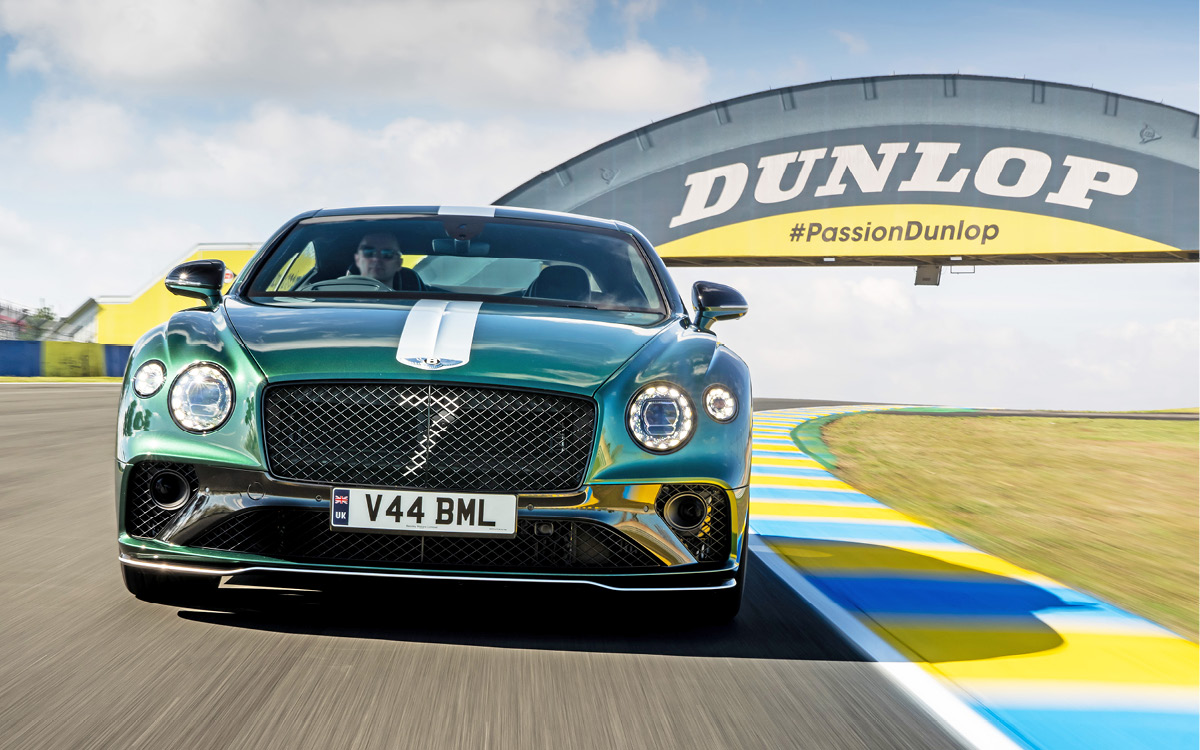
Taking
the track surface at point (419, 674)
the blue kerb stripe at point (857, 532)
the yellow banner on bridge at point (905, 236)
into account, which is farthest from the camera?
the yellow banner on bridge at point (905, 236)

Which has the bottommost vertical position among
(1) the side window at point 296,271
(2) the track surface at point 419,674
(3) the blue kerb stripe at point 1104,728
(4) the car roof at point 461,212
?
(3) the blue kerb stripe at point 1104,728

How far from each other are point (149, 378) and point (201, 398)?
0.21 m

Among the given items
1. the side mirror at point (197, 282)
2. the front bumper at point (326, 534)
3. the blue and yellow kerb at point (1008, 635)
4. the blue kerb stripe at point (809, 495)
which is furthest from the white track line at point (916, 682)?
the blue kerb stripe at point (809, 495)

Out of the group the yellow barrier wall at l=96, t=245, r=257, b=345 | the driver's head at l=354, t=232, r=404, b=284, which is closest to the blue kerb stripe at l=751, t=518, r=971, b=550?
the driver's head at l=354, t=232, r=404, b=284

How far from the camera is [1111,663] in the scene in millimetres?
3678

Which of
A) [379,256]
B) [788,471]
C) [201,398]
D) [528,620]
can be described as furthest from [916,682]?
[788,471]

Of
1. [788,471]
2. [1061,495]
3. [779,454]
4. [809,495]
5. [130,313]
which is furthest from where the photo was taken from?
[130,313]

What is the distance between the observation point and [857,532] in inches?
252

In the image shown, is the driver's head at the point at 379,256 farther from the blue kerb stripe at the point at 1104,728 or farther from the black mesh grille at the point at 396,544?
the blue kerb stripe at the point at 1104,728

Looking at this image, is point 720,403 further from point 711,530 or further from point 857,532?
point 857,532

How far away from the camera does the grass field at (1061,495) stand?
5.74m

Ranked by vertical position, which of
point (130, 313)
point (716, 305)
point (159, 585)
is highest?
point (130, 313)

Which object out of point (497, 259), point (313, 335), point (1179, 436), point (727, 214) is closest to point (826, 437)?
point (1179, 436)

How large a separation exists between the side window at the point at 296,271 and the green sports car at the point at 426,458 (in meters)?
0.82
